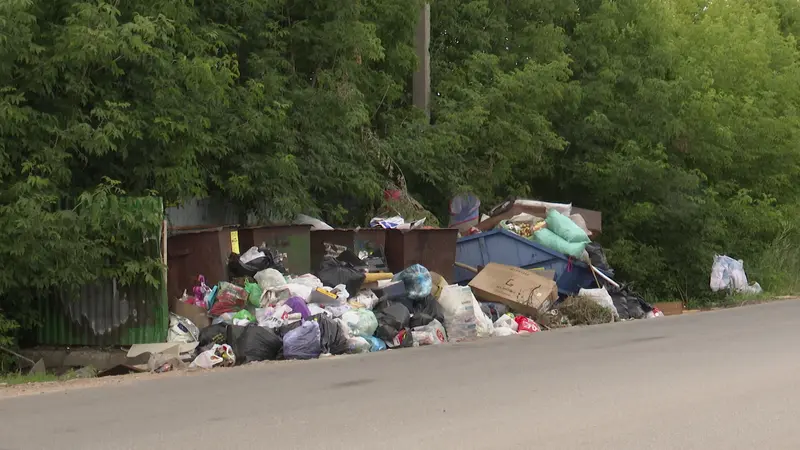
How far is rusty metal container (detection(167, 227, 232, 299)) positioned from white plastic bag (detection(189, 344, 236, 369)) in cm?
161

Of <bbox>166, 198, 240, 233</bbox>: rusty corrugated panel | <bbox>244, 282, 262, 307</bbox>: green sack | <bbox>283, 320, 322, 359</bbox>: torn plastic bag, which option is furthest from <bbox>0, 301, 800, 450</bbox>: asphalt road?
<bbox>166, 198, 240, 233</bbox>: rusty corrugated panel

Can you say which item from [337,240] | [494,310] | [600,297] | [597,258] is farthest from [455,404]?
[597,258]

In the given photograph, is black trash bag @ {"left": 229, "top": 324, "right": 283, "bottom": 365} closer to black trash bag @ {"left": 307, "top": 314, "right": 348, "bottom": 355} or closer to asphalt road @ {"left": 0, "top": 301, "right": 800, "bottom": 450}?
black trash bag @ {"left": 307, "top": 314, "right": 348, "bottom": 355}

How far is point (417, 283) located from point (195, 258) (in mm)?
2951

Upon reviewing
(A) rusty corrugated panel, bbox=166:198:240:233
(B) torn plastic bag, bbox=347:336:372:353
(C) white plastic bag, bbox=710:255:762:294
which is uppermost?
(A) rusty corrugated panel, bbox=166:198:240:233

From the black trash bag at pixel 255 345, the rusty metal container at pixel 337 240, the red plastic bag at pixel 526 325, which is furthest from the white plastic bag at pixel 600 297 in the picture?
the black trash bag at pixel 255 345

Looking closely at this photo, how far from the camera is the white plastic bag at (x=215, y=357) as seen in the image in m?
10.6

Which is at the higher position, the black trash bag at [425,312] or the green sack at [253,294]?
the green sack at [253,294]

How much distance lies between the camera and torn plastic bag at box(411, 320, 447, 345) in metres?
12.6

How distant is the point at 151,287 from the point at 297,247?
2.74m

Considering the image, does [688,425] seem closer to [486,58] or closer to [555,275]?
[555,275]

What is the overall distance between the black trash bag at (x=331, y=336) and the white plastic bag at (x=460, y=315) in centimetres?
205

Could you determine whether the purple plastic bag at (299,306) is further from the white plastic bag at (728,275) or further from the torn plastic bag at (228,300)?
the white plastic bag at (728,275)

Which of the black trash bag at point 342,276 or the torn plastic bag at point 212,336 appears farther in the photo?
the black trash bag at point 342,276
